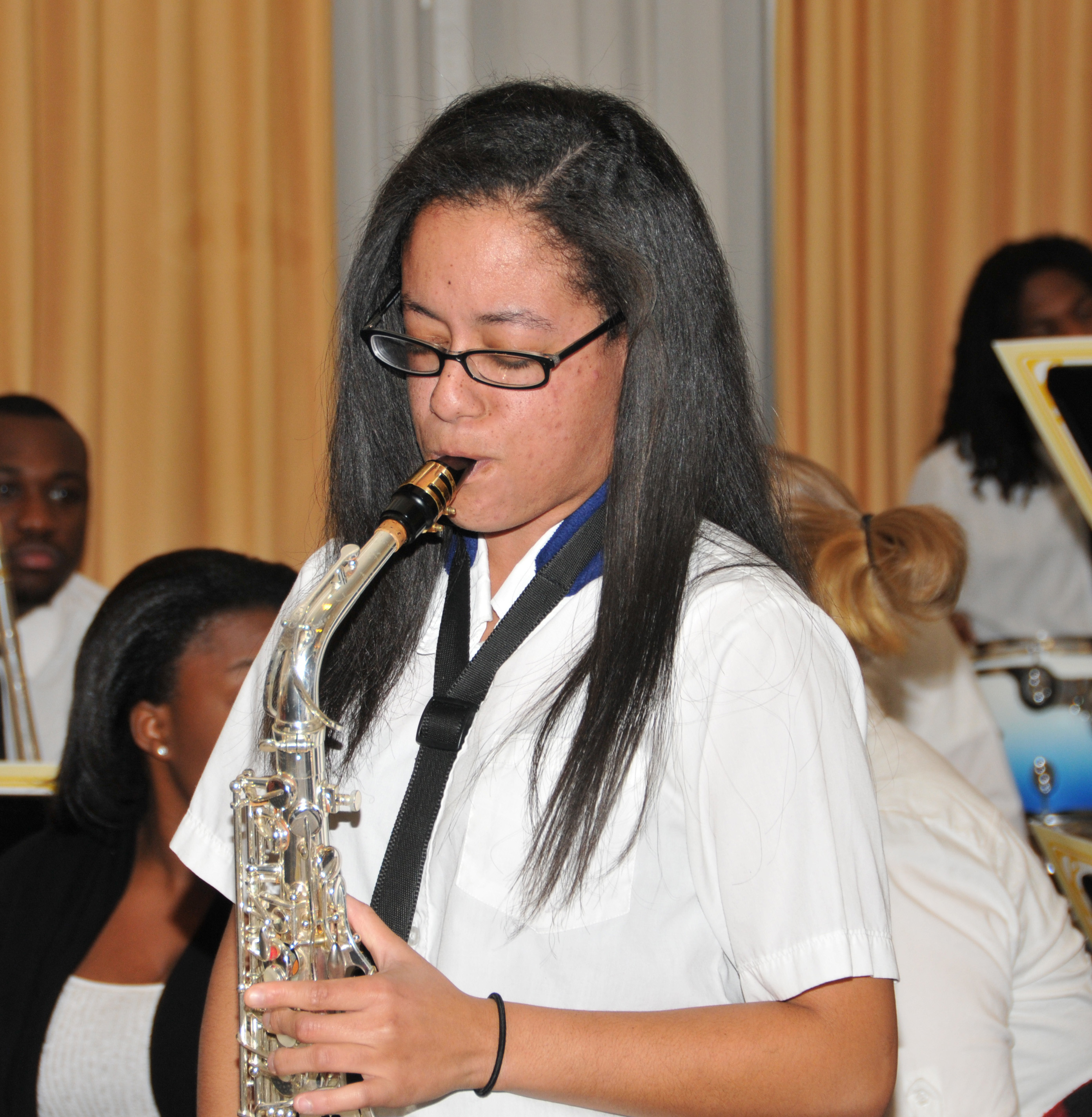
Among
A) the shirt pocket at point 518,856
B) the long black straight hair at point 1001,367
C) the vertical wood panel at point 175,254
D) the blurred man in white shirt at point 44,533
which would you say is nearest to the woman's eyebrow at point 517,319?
the shirt pocket at point 518,856

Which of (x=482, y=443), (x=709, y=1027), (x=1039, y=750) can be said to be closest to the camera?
(x=709, y=1027)

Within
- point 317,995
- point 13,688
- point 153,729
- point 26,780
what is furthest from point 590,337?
point 13,688

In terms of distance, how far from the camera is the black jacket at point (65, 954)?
165cm

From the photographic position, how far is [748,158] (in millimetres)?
3748

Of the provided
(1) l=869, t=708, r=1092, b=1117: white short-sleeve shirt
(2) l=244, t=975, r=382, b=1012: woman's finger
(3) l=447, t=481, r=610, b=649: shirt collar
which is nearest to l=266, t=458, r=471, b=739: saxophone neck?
(3) l=447, t=481, r=610, b=649: shirt collar

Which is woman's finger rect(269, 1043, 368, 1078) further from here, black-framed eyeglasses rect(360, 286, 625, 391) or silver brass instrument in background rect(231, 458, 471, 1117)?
black-framed eyeglasses rect(360, 286, 625, 391)

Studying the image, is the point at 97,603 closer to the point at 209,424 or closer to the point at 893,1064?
the point at 209,424

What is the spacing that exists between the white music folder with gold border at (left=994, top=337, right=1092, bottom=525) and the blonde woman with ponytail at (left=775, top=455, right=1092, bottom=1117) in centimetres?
26

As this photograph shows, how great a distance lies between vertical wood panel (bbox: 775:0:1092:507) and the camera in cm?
369

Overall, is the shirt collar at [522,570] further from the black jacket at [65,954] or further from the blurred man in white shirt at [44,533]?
the blurred man in white shirt at [44,533]

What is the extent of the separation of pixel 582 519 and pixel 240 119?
9.07 feet

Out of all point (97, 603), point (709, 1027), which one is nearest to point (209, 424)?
point (97, 603)

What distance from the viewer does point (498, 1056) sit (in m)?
0.88

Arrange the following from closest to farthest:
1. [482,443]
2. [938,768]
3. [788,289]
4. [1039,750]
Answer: [482,443]
[938,768]
[1039,750]
[788,289]
